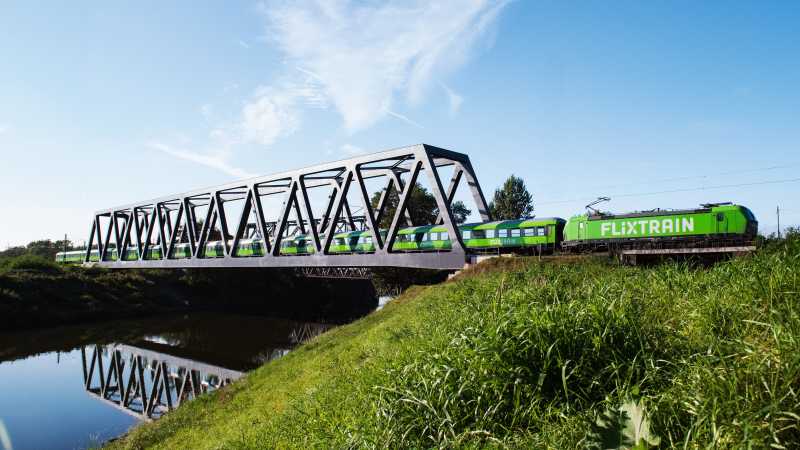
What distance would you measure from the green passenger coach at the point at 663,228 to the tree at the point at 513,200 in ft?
126

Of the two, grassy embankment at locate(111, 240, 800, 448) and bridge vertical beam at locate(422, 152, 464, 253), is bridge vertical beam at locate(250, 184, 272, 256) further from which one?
grassy embankment at locate(111, 240, 800, 448)

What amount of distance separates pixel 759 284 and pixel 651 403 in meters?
2.70

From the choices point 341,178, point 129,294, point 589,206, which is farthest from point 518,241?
point 129,294

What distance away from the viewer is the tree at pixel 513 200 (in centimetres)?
6438

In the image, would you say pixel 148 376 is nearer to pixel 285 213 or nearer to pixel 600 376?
pixel 285 213

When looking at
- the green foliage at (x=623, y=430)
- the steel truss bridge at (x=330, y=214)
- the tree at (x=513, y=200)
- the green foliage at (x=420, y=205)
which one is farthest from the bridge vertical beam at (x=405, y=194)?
the tree at (x=513, y=200)

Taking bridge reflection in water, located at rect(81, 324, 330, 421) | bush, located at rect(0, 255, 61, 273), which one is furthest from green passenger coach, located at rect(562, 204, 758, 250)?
bush, located at rect(0, 255, 61, 273)

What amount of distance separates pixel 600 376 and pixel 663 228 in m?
21.4

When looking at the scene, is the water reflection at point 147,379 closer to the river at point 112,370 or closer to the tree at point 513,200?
the river at point 112,370

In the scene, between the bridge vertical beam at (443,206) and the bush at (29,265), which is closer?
the bridge vertical beam at (443,206)

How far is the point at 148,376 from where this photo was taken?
87.5 feet

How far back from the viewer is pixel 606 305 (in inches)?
248

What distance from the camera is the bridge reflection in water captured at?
22.0 m

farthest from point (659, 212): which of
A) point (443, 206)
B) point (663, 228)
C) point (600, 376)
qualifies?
point (600, 376)
